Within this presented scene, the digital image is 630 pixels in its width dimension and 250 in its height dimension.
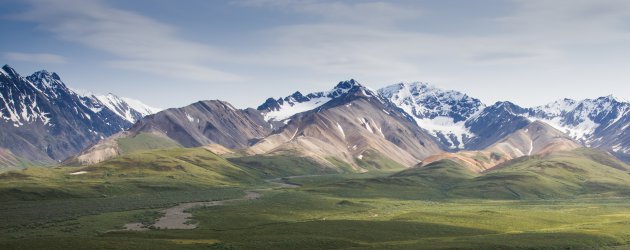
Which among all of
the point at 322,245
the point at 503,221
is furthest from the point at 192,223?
the point at 503,221

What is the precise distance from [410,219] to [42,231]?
93.2 metres

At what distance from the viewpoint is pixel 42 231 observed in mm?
144000

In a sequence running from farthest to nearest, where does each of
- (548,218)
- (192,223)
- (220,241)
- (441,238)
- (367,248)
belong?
(548,218), (192,223), (441,238), (220,241), (367,248)

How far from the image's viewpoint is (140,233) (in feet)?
455

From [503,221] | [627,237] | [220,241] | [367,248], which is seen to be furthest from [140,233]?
[627,237]

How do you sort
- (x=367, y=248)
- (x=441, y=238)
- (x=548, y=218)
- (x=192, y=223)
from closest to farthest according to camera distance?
(x=367, y=248) → (x=441, y=238) → (x=192, y=223) → (x=548, y=218)

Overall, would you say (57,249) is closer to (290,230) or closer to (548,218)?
(290,230)

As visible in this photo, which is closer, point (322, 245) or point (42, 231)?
point (322, 245)

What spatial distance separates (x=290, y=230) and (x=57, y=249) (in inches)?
2024

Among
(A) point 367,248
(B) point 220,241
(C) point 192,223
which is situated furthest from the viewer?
(C) point 192,223

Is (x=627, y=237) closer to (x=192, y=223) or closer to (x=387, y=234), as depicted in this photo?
(x=387, y=234)

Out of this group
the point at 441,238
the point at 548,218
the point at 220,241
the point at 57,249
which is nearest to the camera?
the point at 57,249

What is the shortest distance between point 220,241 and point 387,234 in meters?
38.5

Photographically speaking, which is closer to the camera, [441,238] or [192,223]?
[441,238]
